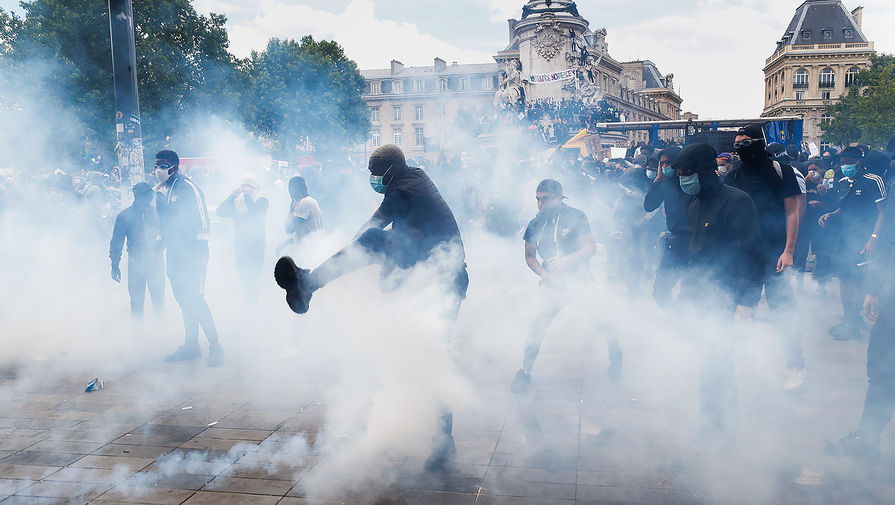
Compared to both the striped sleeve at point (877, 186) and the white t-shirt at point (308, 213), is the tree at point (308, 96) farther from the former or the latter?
the striped sleeve at point (877, 186)

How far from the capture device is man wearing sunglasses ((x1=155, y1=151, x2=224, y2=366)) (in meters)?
6.07

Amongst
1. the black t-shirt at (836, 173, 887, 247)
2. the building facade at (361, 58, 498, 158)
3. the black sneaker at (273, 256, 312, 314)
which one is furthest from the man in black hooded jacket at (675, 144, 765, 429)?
the building facade at (361, 58, 498, 158)

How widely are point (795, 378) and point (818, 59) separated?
8737cm

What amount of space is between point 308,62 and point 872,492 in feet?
172

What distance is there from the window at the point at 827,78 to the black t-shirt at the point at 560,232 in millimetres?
87570

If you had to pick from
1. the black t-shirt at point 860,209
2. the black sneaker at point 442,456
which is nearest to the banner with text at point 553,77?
the black t-shirt at point 860,209

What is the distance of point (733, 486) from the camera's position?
3238mm

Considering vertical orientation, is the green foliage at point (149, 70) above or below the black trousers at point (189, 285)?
above

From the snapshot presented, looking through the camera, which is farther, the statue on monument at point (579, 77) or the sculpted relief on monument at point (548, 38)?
the statue on monument at point (579, 77)

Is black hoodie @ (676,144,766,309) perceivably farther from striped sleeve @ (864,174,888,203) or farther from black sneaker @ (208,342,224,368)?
black sneaker @ (208,342,224,368)

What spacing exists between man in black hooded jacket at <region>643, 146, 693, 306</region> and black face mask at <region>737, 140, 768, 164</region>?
1.54ft

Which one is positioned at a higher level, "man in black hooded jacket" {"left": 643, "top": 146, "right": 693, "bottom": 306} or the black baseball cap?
the black baseball cap

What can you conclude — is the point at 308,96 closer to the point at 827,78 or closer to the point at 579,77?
the point at 579,77

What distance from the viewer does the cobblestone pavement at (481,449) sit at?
3.27 metres
